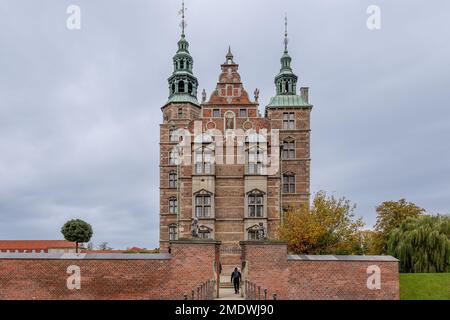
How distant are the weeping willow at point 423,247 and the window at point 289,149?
381 inches

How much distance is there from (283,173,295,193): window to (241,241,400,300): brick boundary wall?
1692 centimetres

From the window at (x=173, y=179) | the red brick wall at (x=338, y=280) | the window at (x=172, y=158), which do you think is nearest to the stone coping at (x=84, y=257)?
the red brick wall at (x=338, y=280)

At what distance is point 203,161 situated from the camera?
1266 inches

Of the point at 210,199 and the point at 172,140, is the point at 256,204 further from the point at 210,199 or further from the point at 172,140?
the point at 172,140

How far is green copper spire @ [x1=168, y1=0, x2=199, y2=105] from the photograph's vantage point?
40.6 m

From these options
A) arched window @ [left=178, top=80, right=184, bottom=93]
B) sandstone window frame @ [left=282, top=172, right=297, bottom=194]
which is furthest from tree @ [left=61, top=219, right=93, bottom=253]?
sandstone window frame @ [left=282, top=172, right=297, bottom=194]

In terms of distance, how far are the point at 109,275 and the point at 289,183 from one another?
65.1 ft

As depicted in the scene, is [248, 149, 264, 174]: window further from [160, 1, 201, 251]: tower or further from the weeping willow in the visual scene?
the weeping willow

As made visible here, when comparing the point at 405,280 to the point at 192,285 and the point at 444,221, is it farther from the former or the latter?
the point at 192,285

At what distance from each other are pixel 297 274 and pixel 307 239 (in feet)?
27.9

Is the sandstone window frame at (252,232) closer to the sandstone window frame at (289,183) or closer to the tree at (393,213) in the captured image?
the sandstone window frame at (289,183)

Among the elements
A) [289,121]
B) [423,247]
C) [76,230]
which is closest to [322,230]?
[423,247]
